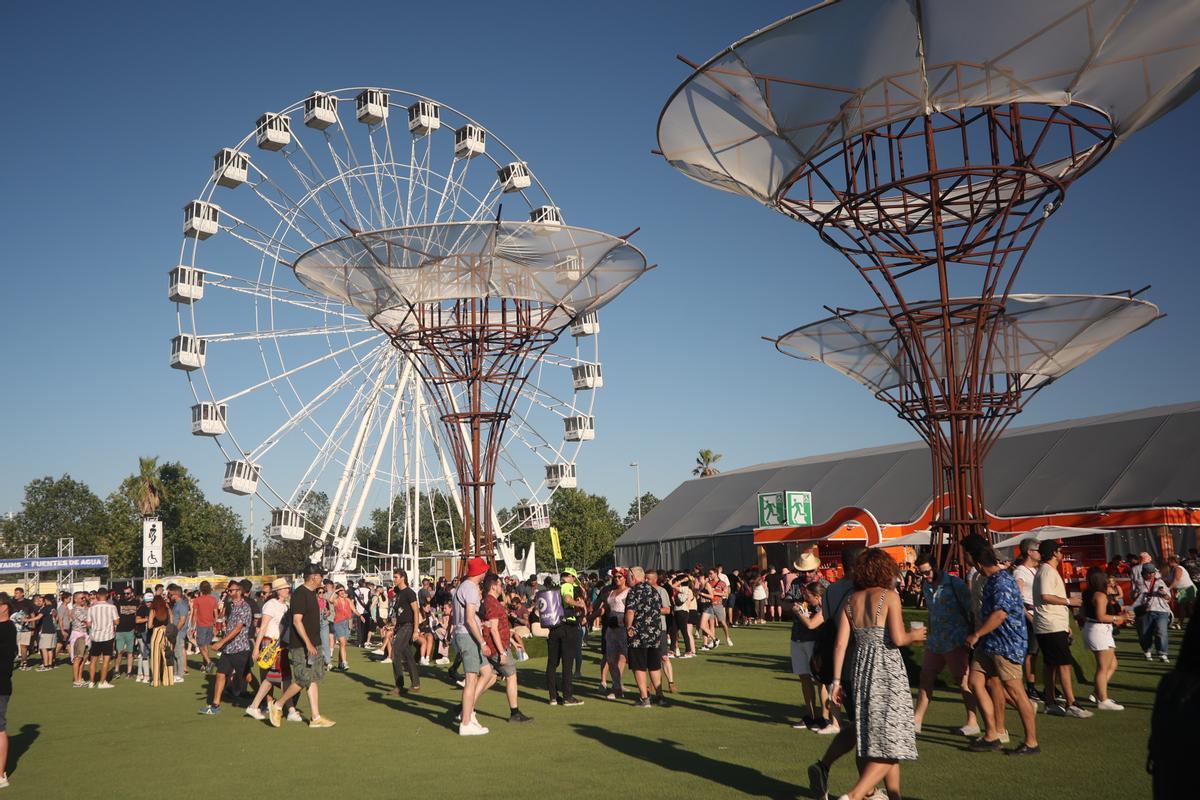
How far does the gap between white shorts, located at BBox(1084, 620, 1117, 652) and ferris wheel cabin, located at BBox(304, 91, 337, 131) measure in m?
30.9

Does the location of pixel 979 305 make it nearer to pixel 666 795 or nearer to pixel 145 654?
pixel 666 795

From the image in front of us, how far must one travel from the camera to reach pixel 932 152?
55.1 ft

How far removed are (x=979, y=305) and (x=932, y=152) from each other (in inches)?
111

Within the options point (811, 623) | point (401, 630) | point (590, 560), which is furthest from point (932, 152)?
point (590, 560)

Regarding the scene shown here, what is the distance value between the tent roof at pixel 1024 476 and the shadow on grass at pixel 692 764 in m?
28.0

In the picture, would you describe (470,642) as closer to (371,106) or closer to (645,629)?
(645,629)

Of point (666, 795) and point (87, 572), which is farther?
point (87, 572)

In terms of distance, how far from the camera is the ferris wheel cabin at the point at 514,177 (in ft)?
125

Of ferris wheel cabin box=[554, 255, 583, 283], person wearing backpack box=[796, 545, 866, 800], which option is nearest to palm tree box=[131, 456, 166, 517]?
ferris wheel cabin box=[554, 255, 583, 283]

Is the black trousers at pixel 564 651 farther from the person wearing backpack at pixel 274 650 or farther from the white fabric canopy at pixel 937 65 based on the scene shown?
the white fabric canopy at pixel 937 65

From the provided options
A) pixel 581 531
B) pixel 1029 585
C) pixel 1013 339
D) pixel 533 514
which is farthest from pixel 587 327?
pixel 581 531

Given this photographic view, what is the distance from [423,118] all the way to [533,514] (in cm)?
1614

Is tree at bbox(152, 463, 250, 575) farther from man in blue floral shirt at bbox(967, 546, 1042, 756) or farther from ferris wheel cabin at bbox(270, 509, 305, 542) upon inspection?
man in blue floral shirt at bbox(967, 546, 1042, 756)

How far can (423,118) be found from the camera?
36.2 metres
